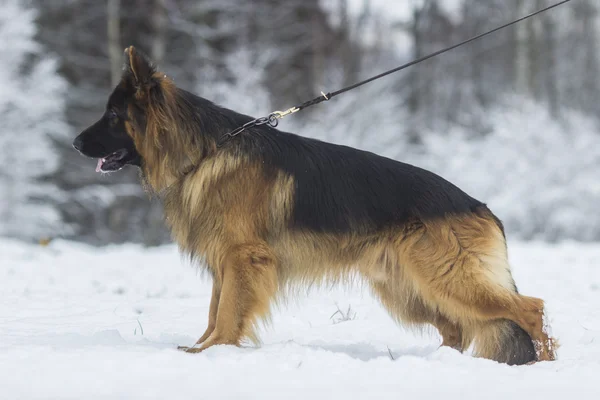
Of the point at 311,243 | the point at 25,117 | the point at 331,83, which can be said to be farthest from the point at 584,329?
the point at 331,83

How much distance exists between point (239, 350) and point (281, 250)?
2.68 feet

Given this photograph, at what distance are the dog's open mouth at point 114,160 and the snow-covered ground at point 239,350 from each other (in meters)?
1.17

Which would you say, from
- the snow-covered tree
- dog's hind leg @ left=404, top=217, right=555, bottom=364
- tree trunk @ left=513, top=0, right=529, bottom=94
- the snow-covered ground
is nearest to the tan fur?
dog's hind leg @ left=404, top=217, right=555, bottom=364

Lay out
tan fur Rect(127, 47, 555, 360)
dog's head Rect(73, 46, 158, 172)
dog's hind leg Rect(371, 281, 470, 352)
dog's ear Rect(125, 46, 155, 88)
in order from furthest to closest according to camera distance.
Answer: dog's hind leg Rect(371, 281, 470, 352), dog's head Rect(73, 46, 158, 172), dog's ear Rect(125, 46, 155, 88), tan fur Rect(127, 47, 555, 360)

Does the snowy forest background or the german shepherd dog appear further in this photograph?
the snowy forest background

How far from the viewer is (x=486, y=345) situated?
14.2 feet

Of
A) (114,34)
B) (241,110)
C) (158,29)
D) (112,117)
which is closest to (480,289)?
(112,117)

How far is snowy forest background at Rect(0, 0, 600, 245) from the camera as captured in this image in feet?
56.6

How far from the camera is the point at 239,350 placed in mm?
4008

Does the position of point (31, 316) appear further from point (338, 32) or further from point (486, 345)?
point (338, 32)

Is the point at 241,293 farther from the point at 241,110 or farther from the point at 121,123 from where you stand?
the point at 241,110

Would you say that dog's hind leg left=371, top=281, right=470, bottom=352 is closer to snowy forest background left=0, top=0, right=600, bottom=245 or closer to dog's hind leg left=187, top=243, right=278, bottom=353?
dog's hind leg left=187, top=243, right=278, bottom=353

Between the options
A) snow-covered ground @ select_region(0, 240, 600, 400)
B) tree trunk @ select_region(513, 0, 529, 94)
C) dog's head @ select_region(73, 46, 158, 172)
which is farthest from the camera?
tree trunk @ select_region(513, 0, 529, 94)

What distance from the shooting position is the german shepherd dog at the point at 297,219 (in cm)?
427
